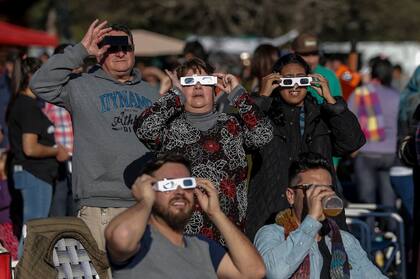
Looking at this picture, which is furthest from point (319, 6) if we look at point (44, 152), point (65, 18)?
point (44, 152)

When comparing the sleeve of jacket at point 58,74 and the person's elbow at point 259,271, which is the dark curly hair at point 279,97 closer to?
the sleeve of jacket at point 58,74

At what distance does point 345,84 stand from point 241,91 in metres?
5.73

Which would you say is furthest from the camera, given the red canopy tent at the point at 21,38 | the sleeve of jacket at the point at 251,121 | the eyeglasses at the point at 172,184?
the red canopy tent at the point at 21,38

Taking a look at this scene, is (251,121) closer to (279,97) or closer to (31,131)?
(279,97)

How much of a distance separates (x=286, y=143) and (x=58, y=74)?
4.80 ft

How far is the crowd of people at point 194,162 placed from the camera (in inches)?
209

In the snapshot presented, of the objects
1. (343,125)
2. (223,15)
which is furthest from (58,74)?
(223,15)

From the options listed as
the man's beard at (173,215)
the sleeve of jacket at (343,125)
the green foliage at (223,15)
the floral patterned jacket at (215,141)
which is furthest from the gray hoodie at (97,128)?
the green foliage at (223,15)

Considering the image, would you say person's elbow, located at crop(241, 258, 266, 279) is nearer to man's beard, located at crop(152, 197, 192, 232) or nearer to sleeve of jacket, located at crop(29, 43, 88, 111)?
man's beard, located at crop(152, 197, 192, 232)

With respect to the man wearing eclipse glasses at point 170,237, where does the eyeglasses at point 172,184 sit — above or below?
above

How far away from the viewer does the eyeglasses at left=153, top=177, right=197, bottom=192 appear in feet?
17.0

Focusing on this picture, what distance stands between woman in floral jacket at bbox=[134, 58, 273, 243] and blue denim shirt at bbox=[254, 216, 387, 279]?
0.56 metres

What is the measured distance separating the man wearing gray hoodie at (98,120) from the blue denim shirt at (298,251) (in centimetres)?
122

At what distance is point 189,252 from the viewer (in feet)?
17.6
